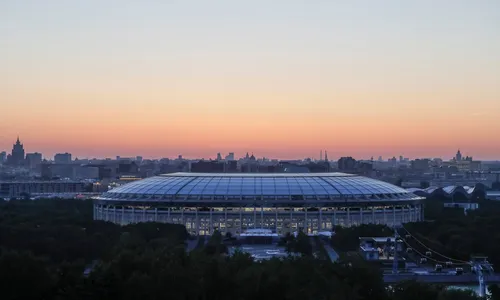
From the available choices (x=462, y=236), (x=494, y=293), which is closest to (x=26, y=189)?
(x=462, y=236)

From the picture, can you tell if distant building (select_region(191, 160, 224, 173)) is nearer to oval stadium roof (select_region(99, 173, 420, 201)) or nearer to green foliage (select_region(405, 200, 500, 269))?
oval stadium roof (select_region(99, 173, 420, 201))

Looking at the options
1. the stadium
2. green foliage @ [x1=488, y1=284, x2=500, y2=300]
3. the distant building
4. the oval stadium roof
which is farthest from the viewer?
the distant building

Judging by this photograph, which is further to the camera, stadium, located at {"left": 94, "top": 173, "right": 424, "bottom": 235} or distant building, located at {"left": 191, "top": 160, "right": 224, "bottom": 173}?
distant building, located at {"left": 191, "top": 160, "right": 224, "bottom": 173}

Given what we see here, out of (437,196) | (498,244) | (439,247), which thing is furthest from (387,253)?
(437,196)

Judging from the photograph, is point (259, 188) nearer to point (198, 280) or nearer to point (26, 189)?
point (198, 280)

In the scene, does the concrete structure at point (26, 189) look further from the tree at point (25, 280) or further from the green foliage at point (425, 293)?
the green foliage at point (425, 293)

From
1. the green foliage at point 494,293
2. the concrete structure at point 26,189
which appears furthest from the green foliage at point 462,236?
the concrete structure at point 26,189

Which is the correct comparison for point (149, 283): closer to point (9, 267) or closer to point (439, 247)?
point (9, 267)

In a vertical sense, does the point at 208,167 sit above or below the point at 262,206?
above

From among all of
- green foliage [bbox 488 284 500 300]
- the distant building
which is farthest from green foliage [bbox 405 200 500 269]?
the distant building
